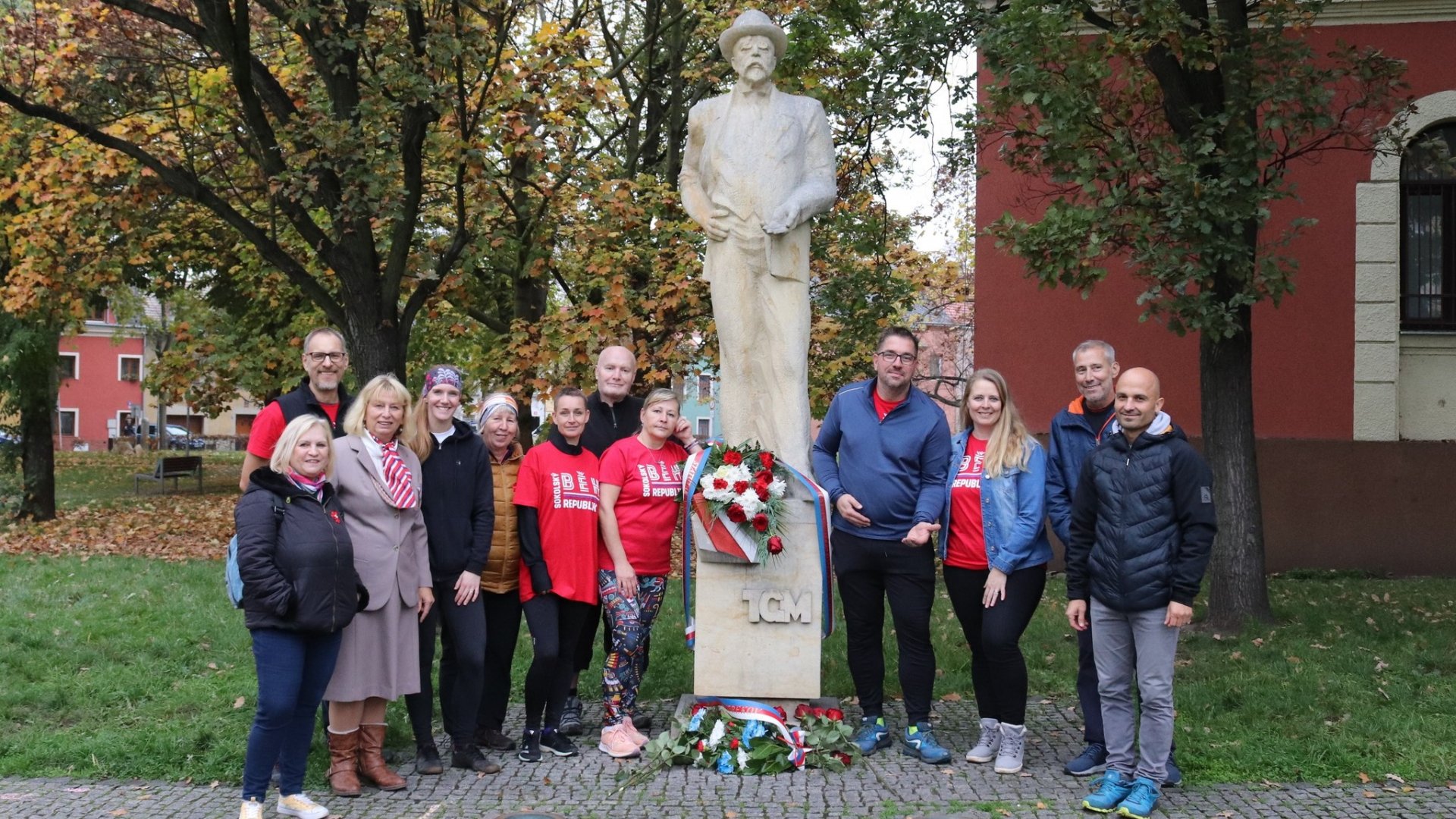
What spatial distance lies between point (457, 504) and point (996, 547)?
2.41 metres

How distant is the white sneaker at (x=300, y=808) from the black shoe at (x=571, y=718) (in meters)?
1.37

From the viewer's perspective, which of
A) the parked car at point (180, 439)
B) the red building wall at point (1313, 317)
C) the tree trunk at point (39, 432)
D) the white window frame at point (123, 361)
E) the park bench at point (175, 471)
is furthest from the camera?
the white window frame at point (123, 361)

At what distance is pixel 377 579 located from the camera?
526 cm

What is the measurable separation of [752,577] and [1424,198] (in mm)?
10043

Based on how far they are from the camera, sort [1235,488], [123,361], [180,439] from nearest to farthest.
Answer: [1235,488] → [180,439] → [123,361]

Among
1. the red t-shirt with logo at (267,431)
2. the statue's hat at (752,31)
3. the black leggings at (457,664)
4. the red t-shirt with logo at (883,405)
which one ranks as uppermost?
the statue's hat at (752,31)

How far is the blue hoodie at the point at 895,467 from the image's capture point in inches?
227

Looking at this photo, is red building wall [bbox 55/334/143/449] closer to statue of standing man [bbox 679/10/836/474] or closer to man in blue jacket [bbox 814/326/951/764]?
statue of standing man [bbox 679/10/836/474]

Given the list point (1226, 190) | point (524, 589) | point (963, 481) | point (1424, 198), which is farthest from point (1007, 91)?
point (1424, 198)

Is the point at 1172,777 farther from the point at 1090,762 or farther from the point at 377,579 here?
the point at 377,579

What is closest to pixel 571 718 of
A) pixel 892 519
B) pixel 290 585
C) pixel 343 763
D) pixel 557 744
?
pixel 557 744

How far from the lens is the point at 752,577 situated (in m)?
6.00

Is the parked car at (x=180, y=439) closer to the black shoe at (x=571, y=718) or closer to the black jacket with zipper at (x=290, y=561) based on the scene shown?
the black shoe at (x=571, y=718)

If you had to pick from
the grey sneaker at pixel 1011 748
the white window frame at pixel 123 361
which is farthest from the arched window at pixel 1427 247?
the white window frame at pixel 123 361
